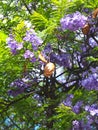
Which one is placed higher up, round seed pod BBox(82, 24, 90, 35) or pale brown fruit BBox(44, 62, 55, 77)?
round seed pod BBox(82, 24, 90, 35)

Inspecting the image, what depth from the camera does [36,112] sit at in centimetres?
596

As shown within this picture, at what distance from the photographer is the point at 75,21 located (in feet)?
15.9

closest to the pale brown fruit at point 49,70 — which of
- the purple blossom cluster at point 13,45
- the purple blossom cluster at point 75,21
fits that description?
the purple blossom cluster at point 13,45

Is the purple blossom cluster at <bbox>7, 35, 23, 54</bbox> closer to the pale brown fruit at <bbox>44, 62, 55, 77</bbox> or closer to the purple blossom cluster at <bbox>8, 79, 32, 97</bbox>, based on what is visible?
the pale brown fruit at <bbox>44, 62, 55, 77</bbox>

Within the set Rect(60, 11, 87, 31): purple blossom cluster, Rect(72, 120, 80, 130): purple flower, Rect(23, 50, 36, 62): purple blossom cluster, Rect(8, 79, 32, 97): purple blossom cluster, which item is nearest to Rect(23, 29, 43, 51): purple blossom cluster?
Rect(23, 50, 36, 62): purple blossom cluster

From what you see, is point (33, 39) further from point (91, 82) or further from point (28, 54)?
point (91, 82)

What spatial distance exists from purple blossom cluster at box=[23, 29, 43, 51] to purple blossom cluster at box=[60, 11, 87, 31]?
1.23 ft

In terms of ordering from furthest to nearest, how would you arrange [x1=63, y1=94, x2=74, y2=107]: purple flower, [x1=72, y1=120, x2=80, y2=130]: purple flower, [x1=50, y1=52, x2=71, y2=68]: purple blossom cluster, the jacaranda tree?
[x1=50, y1=52, x2=71, y2=68]: purple blossom cluster < [x1=63, y1=94, x2=74, y2=107]: purple flower < [x1=72, y1=120, x2=80, y2=130]: purple flower < the jacaranda tree

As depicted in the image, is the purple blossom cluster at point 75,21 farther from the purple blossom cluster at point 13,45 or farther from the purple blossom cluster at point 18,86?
the purple blossom cluster at point 18,86

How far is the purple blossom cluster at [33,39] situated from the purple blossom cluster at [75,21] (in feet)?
1.23

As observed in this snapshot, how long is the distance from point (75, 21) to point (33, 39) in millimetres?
664

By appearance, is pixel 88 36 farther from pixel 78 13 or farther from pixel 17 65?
pixel 17 65

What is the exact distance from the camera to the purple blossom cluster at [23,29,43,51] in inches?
172

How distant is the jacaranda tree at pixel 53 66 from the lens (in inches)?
177
